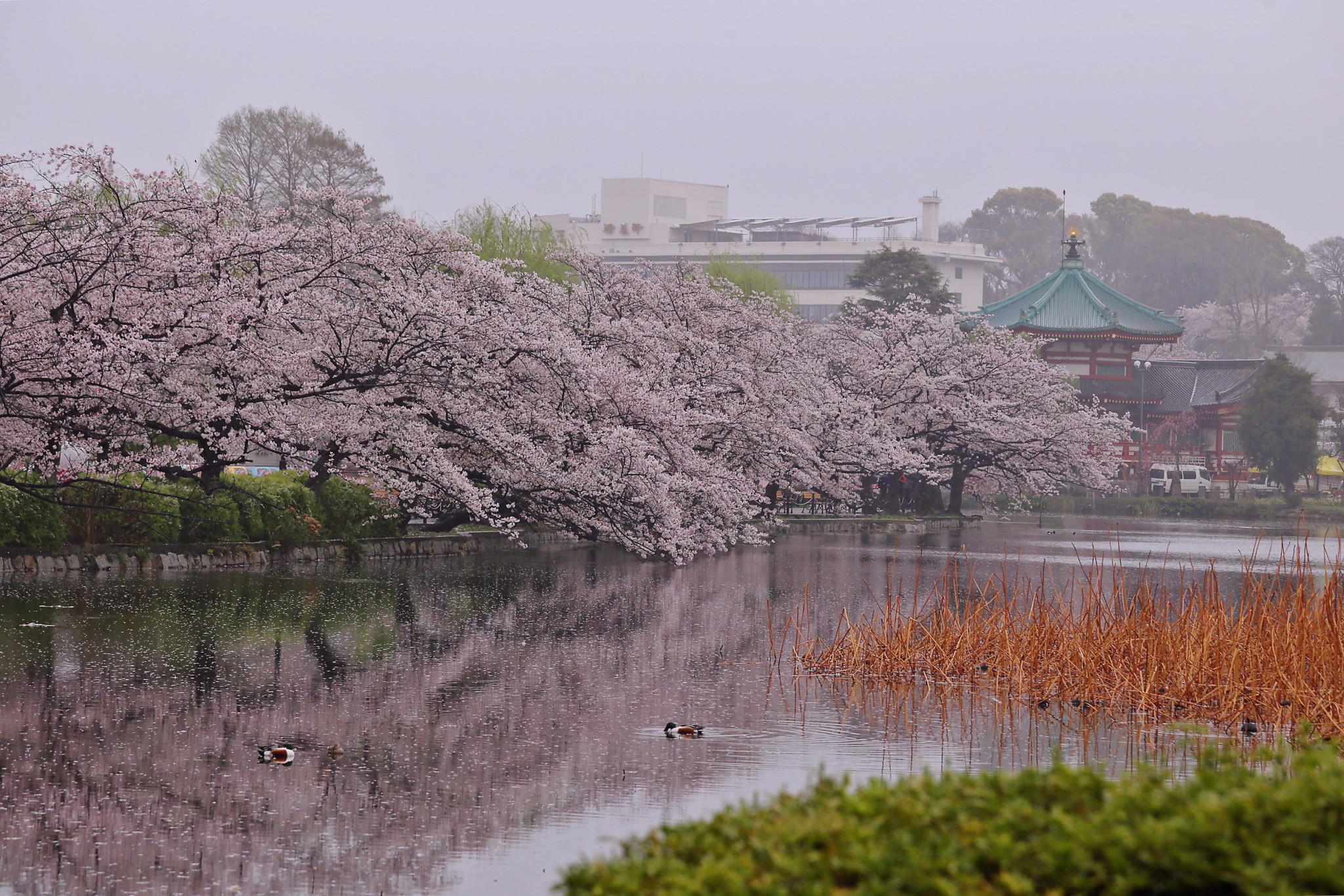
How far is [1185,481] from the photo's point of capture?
64.1 metres

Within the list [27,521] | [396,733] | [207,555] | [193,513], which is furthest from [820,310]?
[396,733]

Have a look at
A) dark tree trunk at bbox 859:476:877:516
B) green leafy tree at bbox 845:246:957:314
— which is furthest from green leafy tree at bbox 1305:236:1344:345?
dark tree trunk at bbox 859:476:877:516

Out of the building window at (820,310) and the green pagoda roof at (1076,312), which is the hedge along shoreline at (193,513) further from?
the building window at (820,310)

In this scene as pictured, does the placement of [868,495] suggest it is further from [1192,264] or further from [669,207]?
[1192,264]

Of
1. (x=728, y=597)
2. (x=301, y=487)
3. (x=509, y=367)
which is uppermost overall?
(x=509, y=367)

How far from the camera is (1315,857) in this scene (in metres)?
3.30

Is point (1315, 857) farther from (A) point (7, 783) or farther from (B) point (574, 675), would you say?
(B) point (574, 675)

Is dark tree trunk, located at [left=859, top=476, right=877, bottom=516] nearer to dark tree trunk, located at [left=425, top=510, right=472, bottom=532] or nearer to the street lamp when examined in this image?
dark tree trunk, located at [left=425, top=510, right=472, bottom=532]

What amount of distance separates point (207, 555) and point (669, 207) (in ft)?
293

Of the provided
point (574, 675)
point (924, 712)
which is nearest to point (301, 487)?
point (574, 675)

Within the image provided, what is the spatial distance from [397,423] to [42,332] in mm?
5666

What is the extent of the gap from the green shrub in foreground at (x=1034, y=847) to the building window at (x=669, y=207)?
104m

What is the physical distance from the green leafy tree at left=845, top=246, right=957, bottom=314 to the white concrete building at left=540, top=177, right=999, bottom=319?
36.6 metres

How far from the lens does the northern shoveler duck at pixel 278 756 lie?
8.09 metres
